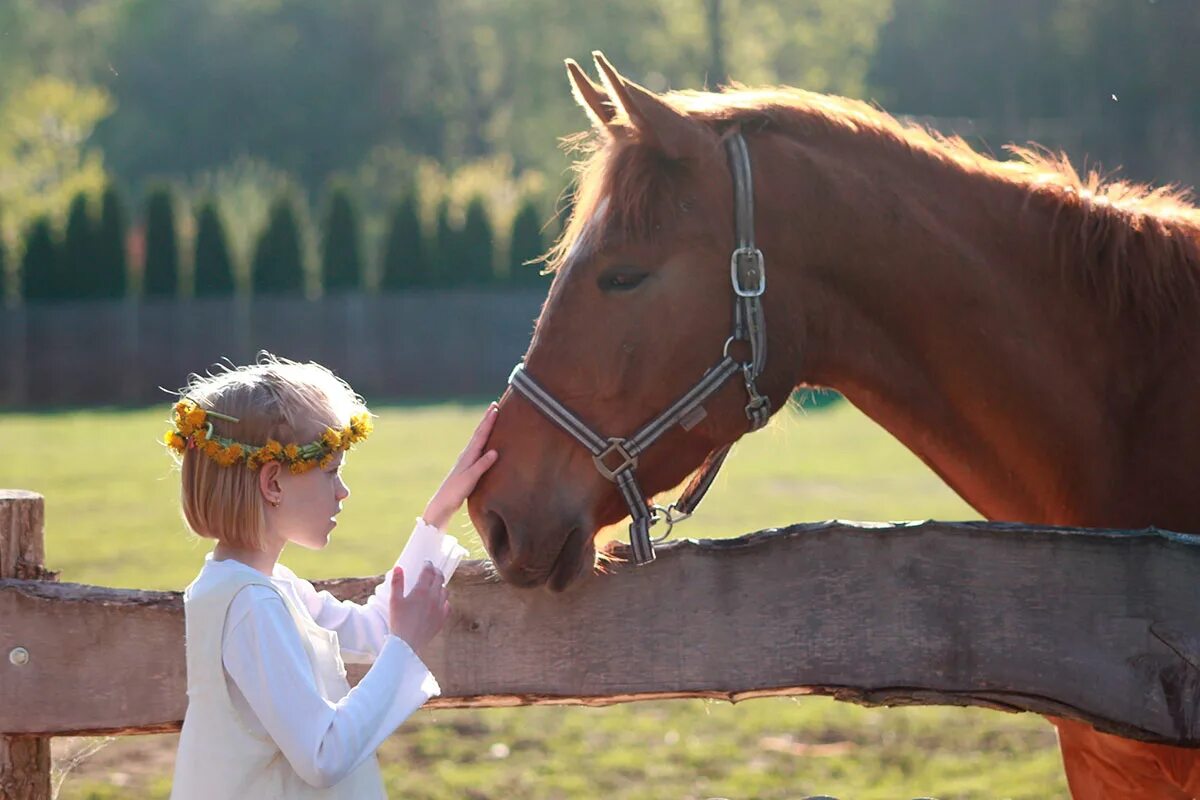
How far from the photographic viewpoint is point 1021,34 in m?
49.4

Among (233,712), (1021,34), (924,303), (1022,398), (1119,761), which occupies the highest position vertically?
(1021,34)

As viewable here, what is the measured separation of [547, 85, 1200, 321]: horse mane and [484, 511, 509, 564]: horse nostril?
0.59 metres

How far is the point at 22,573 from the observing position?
8.89 feet

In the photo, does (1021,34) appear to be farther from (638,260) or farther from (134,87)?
(638,260)

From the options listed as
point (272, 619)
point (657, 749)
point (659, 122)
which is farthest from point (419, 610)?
point (657, 749)

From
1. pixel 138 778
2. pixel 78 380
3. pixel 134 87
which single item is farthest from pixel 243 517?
pixel 134 87

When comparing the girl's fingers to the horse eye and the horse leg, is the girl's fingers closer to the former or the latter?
the horse eye

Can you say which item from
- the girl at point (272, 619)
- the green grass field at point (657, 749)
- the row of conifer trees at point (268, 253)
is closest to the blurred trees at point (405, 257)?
the row of conifer trees at point (268, 253)

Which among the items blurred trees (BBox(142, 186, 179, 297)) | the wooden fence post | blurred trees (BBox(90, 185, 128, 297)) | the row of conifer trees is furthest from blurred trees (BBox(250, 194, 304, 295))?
the wooden fence post

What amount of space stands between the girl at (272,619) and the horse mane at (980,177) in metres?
0.77

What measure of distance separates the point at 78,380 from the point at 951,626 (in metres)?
29.4

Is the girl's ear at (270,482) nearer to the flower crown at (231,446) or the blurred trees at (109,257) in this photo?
the flower crown at (231,446)

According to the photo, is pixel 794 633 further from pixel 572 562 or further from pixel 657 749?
pixel 657 749

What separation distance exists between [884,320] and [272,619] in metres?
1.50
